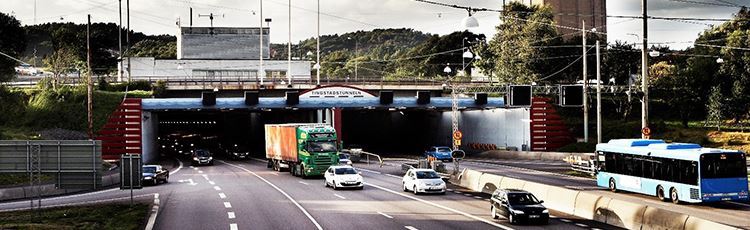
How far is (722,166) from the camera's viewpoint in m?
37.4

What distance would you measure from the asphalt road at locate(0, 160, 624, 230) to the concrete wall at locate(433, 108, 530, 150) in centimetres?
3218

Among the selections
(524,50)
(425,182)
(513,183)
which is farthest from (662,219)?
(524,50)

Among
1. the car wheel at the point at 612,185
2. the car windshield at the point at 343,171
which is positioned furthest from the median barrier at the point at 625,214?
the car windshield at the point at 343,171

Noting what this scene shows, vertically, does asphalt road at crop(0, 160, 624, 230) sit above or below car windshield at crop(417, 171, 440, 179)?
below

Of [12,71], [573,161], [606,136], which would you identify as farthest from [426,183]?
[12,71]

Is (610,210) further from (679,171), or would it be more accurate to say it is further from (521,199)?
(679,171)

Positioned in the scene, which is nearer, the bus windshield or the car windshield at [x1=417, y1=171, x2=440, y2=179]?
the bus windshield

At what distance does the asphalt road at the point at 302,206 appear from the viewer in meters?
32.9

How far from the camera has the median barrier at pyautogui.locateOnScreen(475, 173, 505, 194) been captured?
4581 centimetres

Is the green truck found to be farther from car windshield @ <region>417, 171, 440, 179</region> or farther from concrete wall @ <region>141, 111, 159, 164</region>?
concrete wall @ <region>141, 111, 159, 164</region>

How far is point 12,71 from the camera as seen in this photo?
101 metres

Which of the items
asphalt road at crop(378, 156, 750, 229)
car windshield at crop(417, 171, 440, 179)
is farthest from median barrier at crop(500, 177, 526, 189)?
asphalt road at crop(378, 156, 750, 229)

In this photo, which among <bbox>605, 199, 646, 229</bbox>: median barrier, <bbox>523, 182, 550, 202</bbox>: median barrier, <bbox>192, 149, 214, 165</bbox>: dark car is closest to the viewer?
<bbox>605, 199, 646, 229</bbox>: median barrier

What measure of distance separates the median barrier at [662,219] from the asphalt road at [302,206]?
2351mm
